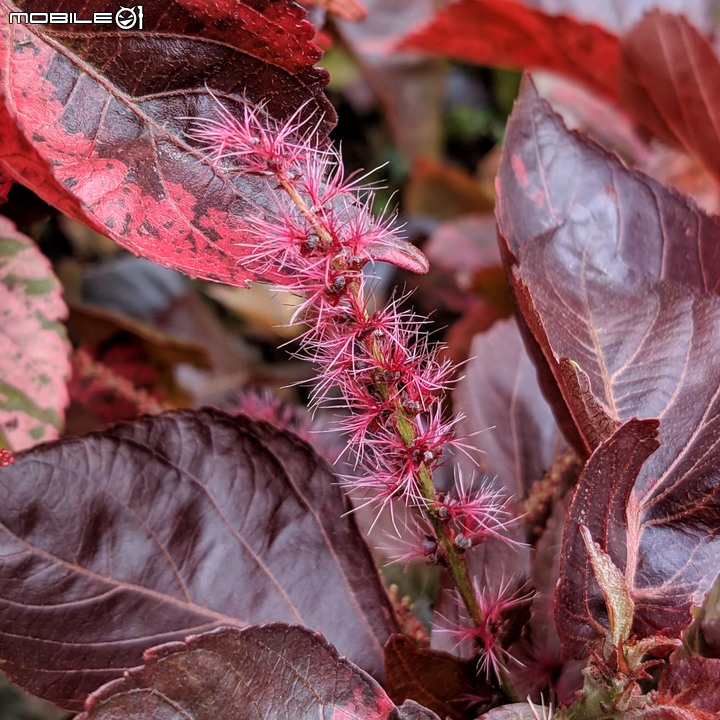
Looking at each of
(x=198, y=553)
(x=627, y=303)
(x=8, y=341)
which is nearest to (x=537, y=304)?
(x=627, y=303)

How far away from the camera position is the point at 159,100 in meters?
0.35

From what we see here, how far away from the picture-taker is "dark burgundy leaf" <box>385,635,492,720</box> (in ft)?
1.06

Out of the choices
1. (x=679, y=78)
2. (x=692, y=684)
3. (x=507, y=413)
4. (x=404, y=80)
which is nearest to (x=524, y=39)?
(x=679, y=78)

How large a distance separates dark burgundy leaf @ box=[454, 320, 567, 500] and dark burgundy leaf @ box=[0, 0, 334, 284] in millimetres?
214

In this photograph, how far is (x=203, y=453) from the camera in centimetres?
38

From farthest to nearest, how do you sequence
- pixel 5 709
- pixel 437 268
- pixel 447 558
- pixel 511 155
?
1. pixel 437 268
2. pixel 5 709
3. pixel 511 155
4. pixel 447 558

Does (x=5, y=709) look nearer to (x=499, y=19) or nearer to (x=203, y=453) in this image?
(x=203, y=453)

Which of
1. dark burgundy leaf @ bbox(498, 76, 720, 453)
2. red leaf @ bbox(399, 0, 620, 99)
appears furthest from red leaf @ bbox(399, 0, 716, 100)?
dark burgundy leaf @ bbox(498, 76, 720, 453)

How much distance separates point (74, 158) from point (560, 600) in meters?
0.25

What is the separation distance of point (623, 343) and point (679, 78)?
35cm

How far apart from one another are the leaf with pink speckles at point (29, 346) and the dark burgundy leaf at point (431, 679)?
23 centimetres
